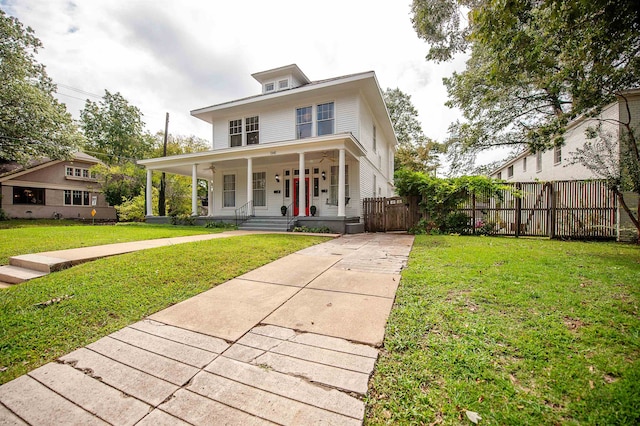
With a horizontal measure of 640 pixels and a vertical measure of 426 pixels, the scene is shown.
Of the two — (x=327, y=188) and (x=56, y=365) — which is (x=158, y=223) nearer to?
(x=327, y=188)

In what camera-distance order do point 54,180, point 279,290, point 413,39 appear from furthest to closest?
point 54,180, point 413,39, point 279,290

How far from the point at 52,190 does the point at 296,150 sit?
81.6ft

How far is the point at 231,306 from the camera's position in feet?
10.4

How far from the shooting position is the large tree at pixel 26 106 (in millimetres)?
15219

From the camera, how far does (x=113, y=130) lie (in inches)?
1220

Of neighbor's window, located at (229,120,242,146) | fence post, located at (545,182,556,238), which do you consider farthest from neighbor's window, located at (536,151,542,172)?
neighbor's window, located at (229,120,242,146)

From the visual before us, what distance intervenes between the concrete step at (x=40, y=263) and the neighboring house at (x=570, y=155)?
13.4 meters

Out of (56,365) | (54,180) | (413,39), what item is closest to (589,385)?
(56,365)

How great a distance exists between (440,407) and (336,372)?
2.37ft

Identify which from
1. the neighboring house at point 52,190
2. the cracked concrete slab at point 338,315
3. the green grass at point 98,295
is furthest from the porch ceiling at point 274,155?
the neighboring house at point 52,190

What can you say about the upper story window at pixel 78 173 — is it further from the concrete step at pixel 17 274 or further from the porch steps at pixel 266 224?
the concrete step at pixel 17 274

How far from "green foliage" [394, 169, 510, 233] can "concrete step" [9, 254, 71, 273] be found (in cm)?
1051

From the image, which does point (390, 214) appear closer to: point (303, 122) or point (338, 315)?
point (303, 122)

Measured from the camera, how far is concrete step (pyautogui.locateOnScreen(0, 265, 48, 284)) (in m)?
4.41
